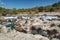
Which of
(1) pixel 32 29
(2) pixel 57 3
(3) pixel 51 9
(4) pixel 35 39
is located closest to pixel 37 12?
(3) pixel 51 9

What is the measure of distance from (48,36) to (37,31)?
1.73 m

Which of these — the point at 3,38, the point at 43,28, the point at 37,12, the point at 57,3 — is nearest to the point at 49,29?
the point at 43,28

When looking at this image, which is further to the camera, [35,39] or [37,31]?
[37,31]

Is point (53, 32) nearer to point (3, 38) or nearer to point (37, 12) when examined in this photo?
point (3, 38)

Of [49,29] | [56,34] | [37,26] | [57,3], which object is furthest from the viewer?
[57,3]

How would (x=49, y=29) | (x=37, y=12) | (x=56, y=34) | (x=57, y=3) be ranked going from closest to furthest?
(x=56, y=34) < (x=49, y=29) < (x=37, y=12) < (x=57, y=3)

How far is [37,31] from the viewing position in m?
15.2

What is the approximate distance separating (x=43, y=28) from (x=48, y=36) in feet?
4.72

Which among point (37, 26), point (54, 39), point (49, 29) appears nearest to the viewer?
point (54, 39)

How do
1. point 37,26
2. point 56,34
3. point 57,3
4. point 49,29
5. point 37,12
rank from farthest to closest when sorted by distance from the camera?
1. point 57,3
2. point 37,12
3. point 37,26
4. point 49,29
5. point 56,34

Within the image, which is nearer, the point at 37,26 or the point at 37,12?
the point at 37,26

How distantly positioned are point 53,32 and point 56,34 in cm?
72

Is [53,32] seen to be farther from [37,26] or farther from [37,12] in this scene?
[37,12]

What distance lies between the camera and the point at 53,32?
13.9m
